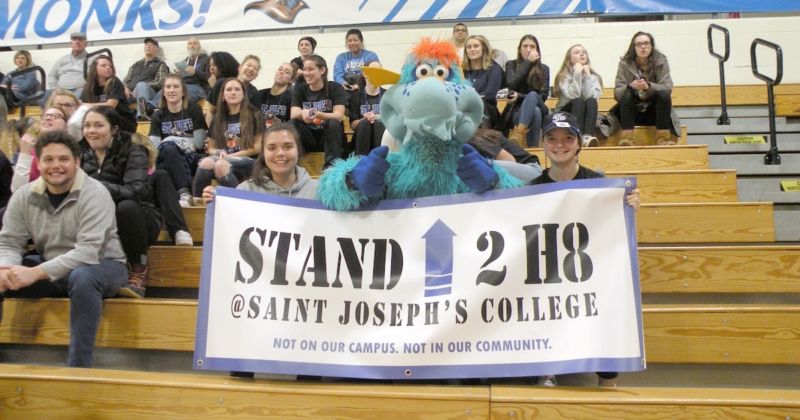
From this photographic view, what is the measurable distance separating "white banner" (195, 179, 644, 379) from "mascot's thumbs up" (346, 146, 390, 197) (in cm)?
7

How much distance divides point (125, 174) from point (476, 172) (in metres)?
1.77

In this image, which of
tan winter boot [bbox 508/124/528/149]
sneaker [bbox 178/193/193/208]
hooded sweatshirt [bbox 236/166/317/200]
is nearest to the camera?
hooded sweatshirt [bbox 236/166/317/200]

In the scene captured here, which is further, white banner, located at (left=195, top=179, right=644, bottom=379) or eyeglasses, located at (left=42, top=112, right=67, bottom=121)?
eyeglasses, located at (left=42, top=112, right=67, bottom=121)

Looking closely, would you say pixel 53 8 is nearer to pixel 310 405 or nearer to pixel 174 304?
pixel 174 304

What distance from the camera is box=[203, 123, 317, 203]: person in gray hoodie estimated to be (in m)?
2.56

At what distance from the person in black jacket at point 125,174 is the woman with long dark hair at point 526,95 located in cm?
237

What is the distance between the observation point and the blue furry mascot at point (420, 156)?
80.7 inches

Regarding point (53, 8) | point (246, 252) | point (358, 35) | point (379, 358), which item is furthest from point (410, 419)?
point (53, 8)

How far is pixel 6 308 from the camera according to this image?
2.89m

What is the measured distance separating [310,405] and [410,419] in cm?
27

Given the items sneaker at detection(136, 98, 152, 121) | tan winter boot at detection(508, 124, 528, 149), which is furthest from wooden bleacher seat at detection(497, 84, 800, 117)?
sneaker at detection(136, 98, 152, 121)

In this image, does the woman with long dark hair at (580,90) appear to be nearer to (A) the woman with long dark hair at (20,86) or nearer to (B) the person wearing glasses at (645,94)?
(B) the person wearing glasses at (645,94)

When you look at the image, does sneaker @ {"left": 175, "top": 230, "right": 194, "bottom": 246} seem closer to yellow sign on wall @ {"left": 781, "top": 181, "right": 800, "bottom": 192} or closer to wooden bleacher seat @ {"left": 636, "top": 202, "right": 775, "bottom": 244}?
wooden bleacher seat @ {"left": 636, "top": 202, "right": 775, "bottom": 244}

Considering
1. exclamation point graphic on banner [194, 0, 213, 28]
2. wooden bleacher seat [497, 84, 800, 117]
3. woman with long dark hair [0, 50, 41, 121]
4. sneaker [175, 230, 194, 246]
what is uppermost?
exclamation point graphic on banner [194, 0, 213, 28]
